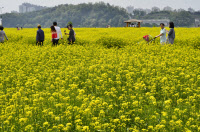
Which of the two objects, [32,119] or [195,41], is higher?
[195,41]

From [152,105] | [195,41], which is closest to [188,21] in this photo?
[195,41]

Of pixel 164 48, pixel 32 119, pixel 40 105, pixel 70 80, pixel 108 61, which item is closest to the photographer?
pixel 32 119

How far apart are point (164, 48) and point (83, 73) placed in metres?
5.70

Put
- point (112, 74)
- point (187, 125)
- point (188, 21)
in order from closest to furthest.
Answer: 1. point (187, 125)
2. point (112, 74)
3. point (188, 21)

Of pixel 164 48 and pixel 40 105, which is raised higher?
pixel 164 48

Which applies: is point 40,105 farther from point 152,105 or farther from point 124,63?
point 124,63

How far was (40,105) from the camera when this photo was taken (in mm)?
5297

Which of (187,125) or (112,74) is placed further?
(112,74)

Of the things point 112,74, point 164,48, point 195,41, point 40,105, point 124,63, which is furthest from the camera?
point 195,41

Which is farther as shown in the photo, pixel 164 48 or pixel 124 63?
pixel 164 48

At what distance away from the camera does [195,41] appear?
15664mm

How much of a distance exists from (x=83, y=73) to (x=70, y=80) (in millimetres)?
1105

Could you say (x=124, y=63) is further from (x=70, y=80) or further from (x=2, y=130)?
(x=2, y=130)

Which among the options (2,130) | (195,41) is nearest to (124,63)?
(2,130)
